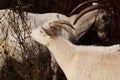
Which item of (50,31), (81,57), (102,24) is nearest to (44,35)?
(50,31)

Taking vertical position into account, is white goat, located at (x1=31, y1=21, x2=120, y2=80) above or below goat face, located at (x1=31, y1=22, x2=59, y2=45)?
below

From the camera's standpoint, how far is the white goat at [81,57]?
271 inches

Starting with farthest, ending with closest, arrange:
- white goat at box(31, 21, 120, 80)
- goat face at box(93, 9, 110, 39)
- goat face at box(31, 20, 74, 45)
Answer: goat face at box(93, 9, 110, 39)
goat face at box(31, 20, 74, 45)
white goat at box(31, 21, 120, 80)

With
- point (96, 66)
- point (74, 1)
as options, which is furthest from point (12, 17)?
point (74, 1)

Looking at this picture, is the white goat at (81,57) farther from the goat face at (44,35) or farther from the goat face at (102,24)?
the goat face at (102,24)

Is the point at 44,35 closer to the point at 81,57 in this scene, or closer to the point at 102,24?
the point at 81,57

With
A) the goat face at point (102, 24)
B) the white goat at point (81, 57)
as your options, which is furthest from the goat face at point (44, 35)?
the goat face at point (102, 24)

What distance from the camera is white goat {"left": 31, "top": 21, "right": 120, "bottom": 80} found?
6.89 meters

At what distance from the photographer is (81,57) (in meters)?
7.04

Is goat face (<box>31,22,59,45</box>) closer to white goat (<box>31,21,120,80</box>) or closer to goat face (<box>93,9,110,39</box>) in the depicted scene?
white goat (<box>31,21,120,80</box>)

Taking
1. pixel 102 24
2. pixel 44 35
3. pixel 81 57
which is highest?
pixel 44 35

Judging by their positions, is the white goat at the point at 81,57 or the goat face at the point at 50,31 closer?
the white goat at the point at 81,57

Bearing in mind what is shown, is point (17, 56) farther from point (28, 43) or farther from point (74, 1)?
point (74, 1)

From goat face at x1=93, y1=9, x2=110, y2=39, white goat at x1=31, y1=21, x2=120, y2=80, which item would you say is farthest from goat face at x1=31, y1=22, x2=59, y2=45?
goat face at x1=93, y1=9, x2=110, y2=39
